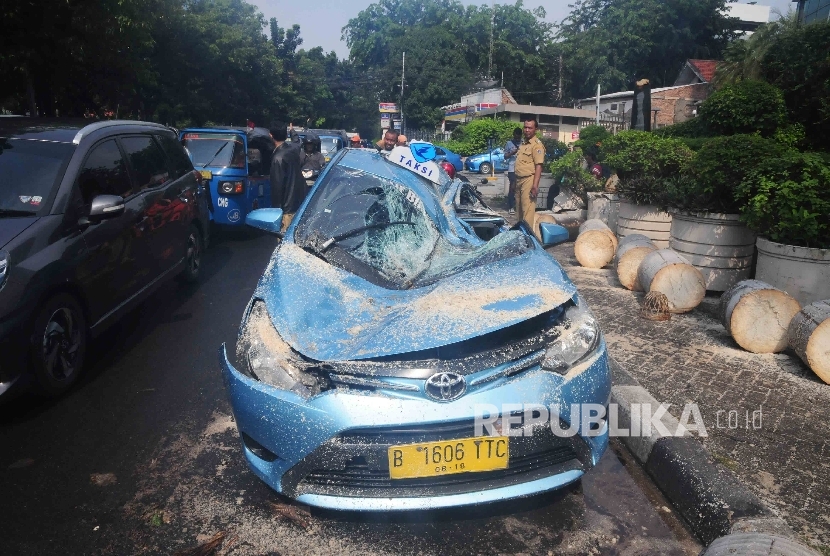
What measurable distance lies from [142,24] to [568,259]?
11.0 m

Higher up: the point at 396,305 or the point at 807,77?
the point at 807,77

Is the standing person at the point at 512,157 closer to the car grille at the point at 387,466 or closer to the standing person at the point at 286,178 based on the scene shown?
the standing person at the point at 286,178

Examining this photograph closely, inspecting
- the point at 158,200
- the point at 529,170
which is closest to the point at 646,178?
the point at 529,170

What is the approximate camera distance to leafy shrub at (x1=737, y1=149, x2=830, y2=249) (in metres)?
4.84

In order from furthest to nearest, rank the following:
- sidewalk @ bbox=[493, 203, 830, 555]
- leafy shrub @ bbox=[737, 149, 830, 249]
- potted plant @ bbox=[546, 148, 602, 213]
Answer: potted plant @ bbox=[546, 148, 602, 213] < leafy shrub @ bbox=[737, 149, 830, 249] < sidewalk @ bbox=[493, 203, 830, 555]

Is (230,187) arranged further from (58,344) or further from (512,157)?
(512,157)

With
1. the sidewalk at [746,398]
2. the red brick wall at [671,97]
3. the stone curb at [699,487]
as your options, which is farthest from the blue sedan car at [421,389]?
the red brick wall at [671,97]

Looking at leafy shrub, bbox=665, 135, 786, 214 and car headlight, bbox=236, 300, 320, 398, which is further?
leafy shrub, bbox=665, 135, 786, 214

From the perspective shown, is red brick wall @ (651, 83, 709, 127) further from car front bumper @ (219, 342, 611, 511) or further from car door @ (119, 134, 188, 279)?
car front bumper @ (219, 342, 611, 511)

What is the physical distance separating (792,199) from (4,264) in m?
5.60

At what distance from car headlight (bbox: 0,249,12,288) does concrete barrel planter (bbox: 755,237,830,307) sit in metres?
5.63

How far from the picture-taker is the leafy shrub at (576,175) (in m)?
10.4

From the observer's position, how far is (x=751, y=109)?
23.7 ft

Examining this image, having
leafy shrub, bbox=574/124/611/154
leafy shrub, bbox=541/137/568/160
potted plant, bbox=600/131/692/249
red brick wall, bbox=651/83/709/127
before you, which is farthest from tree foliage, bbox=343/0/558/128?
potted plant, bbox=600/131/692/249
